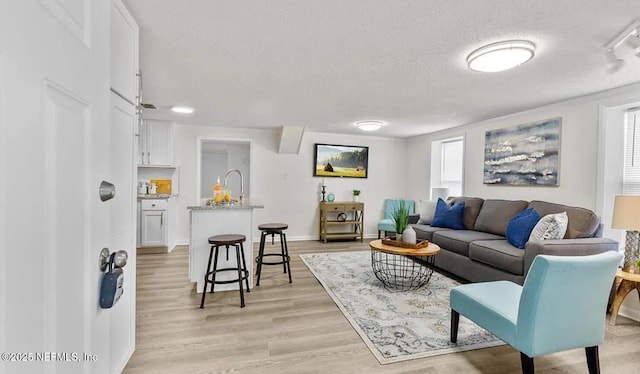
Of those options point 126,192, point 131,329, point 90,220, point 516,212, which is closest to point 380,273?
point 516,212

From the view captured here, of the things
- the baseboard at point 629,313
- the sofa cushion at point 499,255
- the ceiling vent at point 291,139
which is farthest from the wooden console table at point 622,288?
the ceiling vent at point 291,139

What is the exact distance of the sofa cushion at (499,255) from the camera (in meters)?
2.80

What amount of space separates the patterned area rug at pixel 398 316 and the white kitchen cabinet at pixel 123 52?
7.62 ft

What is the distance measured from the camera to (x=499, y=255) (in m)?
2.97

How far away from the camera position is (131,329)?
6.31 feet

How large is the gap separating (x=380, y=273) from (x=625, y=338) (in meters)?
2.14

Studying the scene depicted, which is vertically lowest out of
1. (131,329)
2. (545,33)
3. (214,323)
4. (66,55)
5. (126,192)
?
(214,323)

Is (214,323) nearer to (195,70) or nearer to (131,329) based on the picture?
(131,329)

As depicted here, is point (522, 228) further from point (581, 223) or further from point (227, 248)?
point (227, 248)

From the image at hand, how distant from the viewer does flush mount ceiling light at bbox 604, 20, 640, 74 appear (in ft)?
5.79

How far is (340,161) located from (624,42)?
4.48 m

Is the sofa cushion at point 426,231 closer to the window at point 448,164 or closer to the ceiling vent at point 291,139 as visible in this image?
the window at point 448,164

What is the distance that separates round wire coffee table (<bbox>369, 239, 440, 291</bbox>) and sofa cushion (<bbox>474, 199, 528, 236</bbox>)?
94 centimetres

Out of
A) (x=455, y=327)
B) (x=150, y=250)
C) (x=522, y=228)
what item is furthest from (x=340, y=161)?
(x=455, y=327)
